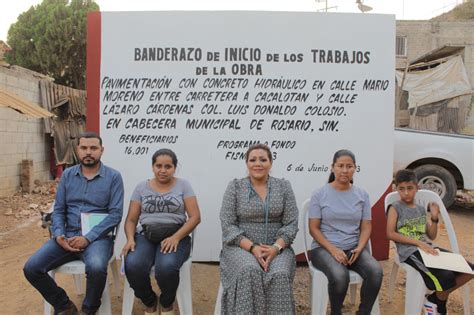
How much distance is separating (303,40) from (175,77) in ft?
4.10

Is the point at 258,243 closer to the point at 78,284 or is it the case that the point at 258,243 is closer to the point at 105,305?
the point at 105,305

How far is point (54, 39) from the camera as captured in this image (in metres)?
17.8

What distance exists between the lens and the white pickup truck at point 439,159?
6449 mm

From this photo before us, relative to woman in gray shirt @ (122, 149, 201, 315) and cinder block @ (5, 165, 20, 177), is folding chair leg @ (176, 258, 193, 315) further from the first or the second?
cinder block @ (5, 165, 20, 177)

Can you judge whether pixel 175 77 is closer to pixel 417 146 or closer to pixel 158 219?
pixel 158 219

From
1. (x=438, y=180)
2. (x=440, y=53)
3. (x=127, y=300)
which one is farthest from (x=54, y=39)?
(x=127, y=300)

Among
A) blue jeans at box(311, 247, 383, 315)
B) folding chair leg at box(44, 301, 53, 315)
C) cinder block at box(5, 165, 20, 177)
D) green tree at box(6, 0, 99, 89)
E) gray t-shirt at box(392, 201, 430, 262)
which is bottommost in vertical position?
folding chair leg at box(44, 301, 53, 315)

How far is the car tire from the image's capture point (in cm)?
645

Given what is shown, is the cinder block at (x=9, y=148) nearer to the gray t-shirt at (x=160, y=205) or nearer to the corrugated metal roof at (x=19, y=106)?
the corrugated metal roof at (x=19, y=106)

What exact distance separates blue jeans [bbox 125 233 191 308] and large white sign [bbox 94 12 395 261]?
4.07 ft

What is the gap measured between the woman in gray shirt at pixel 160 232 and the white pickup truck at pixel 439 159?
4563 millimetres

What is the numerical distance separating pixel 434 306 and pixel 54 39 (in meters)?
18.5

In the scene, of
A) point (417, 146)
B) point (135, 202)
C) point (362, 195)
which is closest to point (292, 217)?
point (362, 195)

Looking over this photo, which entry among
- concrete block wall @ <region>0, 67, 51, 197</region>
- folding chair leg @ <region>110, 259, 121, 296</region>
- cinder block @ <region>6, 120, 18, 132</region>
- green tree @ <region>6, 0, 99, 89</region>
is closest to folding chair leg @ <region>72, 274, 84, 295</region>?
folding chair leg @ <region>110, 259, 121, 296</region>
